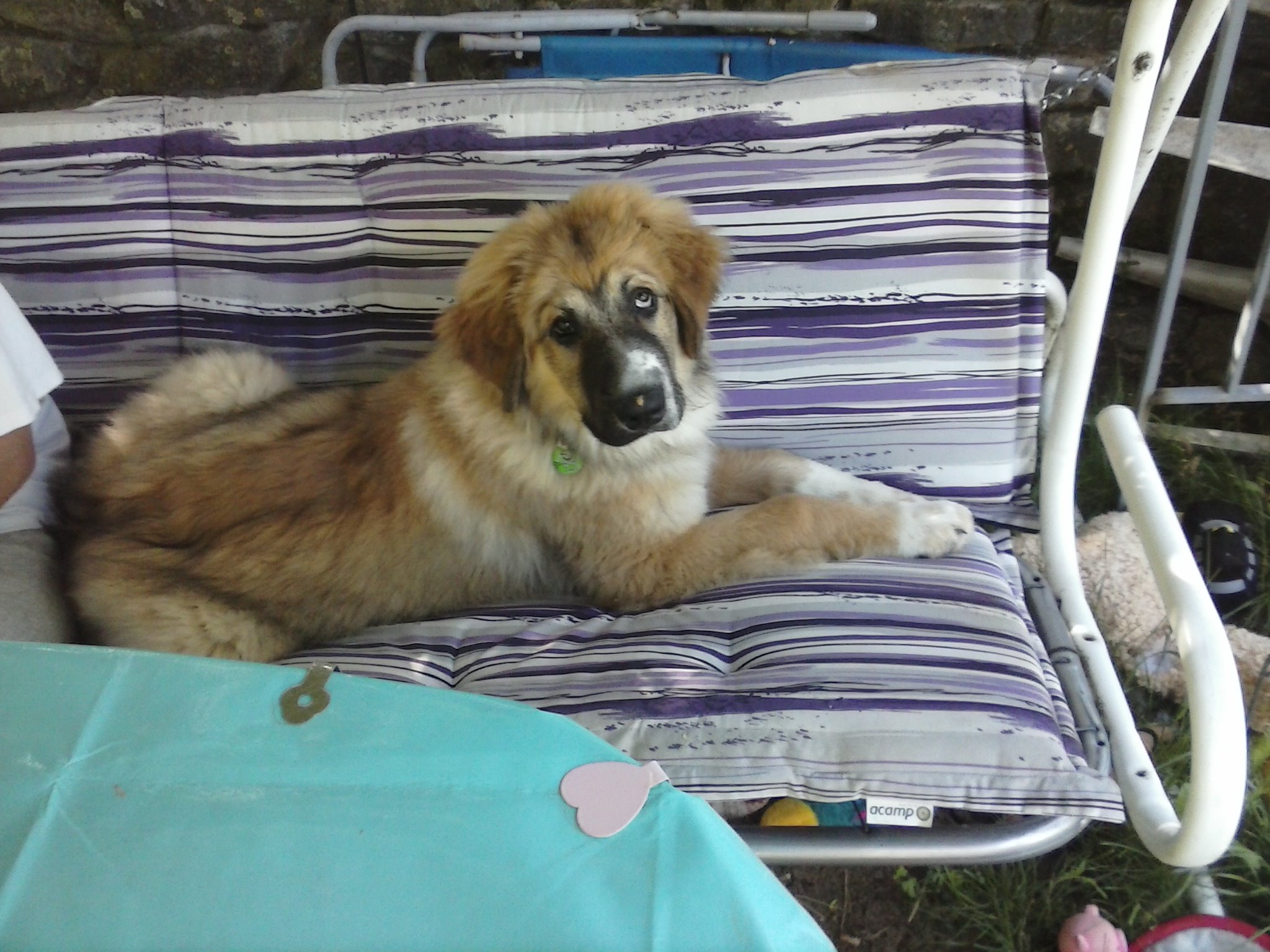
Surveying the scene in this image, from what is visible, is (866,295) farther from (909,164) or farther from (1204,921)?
(1204,921)

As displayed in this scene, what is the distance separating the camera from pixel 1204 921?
165 centimetres

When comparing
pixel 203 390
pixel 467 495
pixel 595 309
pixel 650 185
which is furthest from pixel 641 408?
pixel 203 390

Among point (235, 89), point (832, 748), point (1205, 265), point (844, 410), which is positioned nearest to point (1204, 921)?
point (832, 748)

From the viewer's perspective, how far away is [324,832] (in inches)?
35.9

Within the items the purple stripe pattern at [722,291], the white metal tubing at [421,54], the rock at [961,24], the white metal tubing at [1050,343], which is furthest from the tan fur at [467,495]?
the rock at [961,24]

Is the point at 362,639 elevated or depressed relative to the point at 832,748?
depressed

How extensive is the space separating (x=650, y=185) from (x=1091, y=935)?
1.82m

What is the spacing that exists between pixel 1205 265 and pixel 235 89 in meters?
3.61

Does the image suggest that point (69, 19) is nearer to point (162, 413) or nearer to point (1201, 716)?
point (162, 413)

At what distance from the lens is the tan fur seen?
5.85 ft

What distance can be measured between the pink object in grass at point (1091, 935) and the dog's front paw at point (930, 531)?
2.51 feet

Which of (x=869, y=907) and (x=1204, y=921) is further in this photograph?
(x=869, y=907)

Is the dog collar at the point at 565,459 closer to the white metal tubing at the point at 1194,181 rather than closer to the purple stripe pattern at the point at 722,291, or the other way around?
the purple stripe pattern at the point at 722,291

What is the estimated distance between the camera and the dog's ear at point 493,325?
1.77m
